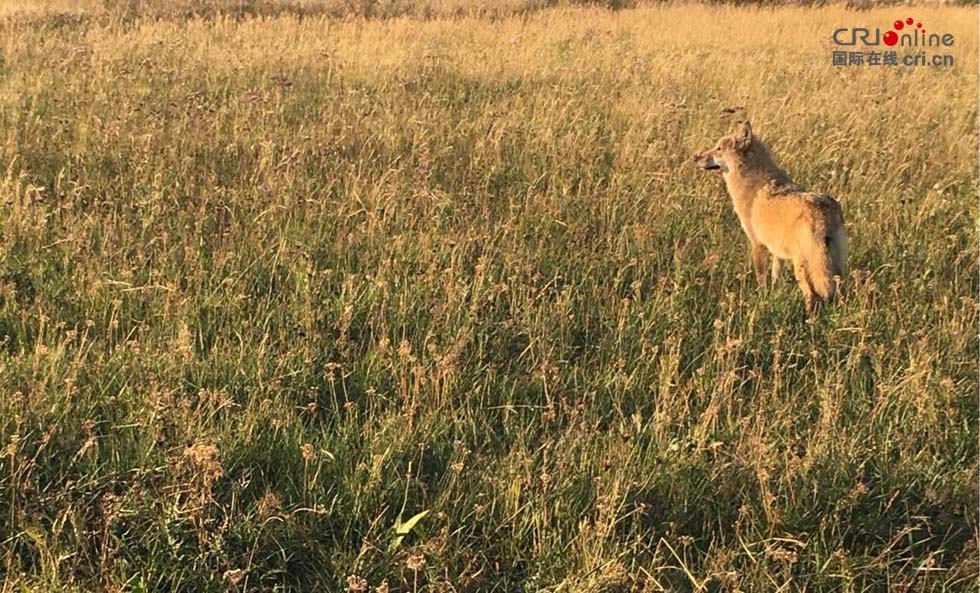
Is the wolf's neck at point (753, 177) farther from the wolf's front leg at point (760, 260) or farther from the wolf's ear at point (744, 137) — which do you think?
the wolf's front leg at point (760, 260)

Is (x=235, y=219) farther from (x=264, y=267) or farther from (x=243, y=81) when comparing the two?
(x=243, y=81)

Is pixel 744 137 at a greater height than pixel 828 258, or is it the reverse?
pixel 744 137

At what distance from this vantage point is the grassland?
94.7 inches

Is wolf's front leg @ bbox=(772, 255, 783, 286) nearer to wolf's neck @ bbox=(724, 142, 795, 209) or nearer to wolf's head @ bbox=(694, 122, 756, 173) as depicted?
wolf's neck @ bbox=(724, 142, 795, 209)

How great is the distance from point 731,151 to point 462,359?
97.4 inches

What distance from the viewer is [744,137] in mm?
4746

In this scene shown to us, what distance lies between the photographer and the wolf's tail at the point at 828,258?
384cm

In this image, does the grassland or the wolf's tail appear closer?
the grassland

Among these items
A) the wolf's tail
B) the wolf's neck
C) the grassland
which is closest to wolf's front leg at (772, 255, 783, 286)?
the grassland

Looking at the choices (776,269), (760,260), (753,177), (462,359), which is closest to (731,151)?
(753,177)

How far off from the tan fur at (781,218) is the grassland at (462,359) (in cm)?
18

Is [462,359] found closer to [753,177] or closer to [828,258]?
[828,258]

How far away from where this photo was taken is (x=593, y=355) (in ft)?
11.6

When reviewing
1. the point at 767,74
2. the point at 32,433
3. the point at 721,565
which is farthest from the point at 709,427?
the point at 767,74
